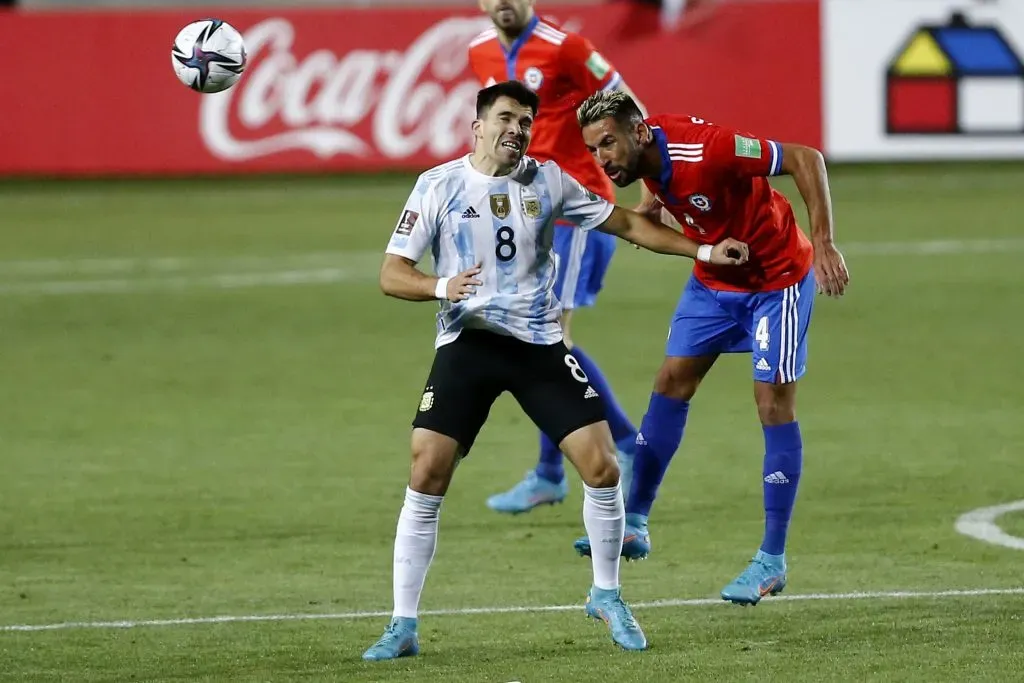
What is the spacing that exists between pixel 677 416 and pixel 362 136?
56.7 ft

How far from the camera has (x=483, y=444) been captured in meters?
11.8

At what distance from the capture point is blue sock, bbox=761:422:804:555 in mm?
8227

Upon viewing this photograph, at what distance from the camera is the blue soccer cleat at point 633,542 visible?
27.9 feet

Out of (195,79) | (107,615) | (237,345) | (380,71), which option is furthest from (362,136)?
(107,615)

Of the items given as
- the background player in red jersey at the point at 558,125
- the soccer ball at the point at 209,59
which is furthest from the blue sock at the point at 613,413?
the soccer ball at the point at 209,59

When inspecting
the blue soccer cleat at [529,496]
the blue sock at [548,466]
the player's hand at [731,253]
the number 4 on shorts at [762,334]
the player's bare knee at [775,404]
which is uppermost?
the player's hand at [731,253]

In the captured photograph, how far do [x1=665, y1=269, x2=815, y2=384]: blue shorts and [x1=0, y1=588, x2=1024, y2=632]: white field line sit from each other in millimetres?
934

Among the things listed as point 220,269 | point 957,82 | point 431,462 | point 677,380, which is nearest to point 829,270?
point 677,380

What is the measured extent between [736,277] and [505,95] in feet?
5.16

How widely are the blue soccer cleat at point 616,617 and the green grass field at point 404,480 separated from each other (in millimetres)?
62

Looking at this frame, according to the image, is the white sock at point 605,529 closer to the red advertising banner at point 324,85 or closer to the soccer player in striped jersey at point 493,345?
the soccer player in striped jersey at point 493,345

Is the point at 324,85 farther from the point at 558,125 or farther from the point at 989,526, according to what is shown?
the point at 989,526

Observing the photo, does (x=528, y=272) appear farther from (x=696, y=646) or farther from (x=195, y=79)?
(x=195, y=79)

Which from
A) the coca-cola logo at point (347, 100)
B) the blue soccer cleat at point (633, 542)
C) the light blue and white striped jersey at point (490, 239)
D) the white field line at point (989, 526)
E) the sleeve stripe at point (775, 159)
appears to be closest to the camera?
the light blue and white striped jersey at point (490, 239)
